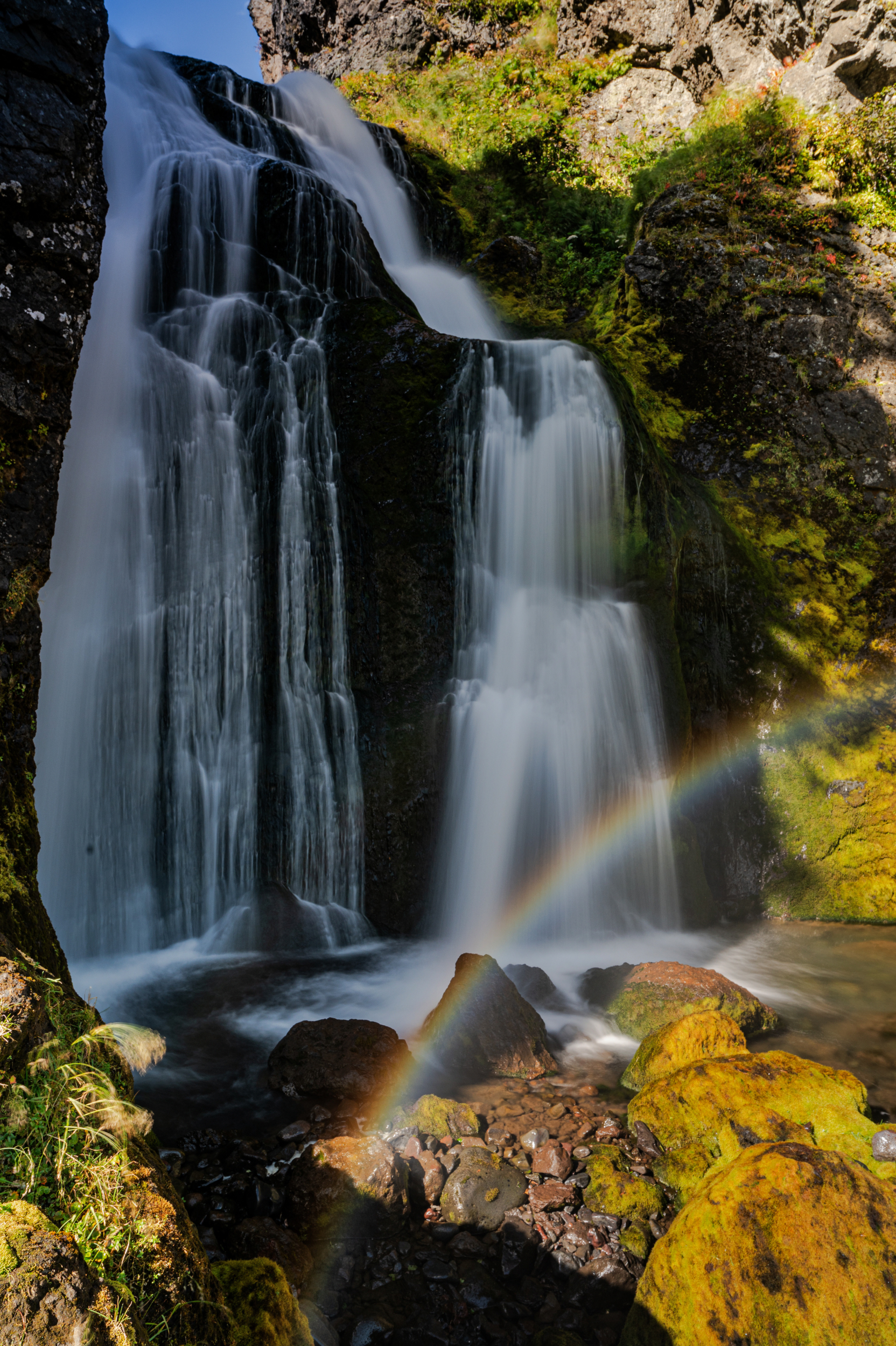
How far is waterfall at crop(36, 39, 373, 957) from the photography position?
7.65 meters

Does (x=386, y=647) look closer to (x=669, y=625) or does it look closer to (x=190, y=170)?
(x=669, y=625)

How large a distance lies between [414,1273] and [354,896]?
194 inches

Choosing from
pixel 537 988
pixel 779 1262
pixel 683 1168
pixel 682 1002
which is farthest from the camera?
pixel 537 988

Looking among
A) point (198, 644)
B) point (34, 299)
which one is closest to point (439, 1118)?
point (34, 299)

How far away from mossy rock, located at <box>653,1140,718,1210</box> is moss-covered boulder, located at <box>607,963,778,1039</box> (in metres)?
1.56

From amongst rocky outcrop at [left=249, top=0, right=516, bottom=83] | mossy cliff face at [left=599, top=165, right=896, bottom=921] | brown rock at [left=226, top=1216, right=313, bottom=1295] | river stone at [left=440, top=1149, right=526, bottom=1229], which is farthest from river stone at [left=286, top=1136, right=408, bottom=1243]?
rocky outcrop at [left=249, top=0, right=516, bottom=83]

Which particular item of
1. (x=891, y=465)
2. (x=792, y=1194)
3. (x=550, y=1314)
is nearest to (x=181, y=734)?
(x=550, y=1314)

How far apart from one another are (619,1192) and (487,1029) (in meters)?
1.61

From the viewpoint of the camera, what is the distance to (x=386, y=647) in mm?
8406

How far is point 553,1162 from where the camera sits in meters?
3.94

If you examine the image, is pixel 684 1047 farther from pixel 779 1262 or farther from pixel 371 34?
pixel 371 34

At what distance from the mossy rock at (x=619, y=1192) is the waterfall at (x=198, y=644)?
4346 mm

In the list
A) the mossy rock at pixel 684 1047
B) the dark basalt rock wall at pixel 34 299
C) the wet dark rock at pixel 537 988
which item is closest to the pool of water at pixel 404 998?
the wet dark rock at pixel 537 988

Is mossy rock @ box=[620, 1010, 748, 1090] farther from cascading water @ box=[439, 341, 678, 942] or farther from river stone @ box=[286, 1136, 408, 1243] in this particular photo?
cascading water @ box=[439, 341, 678, 942]
